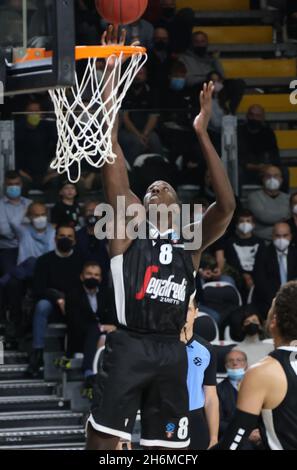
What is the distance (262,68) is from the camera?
14.4m

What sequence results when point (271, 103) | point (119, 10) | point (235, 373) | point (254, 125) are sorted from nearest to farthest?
point (119, 10) < point (235, 373) < point (254, 125) < point (271, 103)

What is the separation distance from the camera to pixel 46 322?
1075 cm

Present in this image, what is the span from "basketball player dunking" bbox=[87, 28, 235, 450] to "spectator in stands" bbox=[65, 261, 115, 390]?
393cm

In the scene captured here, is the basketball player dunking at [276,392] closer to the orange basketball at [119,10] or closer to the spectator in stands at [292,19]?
the orange basketball at [119,10]

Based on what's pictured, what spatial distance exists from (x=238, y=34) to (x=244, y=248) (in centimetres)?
400

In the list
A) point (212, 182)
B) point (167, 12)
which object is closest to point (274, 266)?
point (167, 12)

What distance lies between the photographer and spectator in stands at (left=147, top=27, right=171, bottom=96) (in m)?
12.7

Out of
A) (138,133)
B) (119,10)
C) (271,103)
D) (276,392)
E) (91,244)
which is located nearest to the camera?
(276,392)

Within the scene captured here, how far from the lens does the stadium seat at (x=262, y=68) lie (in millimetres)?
14352

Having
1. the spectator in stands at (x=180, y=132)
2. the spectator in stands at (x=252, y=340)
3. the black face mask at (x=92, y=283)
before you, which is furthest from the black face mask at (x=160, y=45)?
the spectator in stands at (x=252, y=340)

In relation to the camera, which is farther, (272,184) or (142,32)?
(142,32)

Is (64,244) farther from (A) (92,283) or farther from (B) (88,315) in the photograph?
(B) (88,315)

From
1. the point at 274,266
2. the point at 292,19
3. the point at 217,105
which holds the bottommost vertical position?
the point at 274,266

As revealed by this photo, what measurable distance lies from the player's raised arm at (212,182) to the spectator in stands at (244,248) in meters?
4.83
